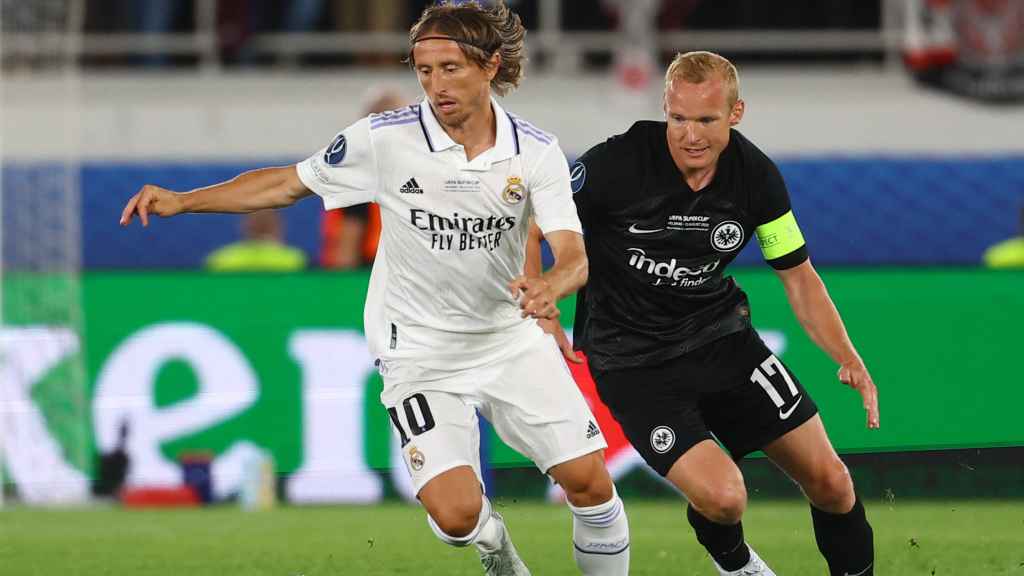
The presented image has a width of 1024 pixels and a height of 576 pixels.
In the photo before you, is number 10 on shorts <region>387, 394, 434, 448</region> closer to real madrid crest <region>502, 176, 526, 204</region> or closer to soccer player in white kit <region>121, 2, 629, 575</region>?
soccer player in white kit <region>121, 2, 629, 575</region>

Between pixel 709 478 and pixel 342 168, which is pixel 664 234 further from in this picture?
pixel 342 168

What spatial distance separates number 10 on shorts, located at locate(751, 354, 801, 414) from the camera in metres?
6.30

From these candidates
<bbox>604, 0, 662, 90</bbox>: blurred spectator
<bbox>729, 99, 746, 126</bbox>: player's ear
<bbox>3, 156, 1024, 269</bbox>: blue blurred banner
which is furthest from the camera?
<bbox>604, 0, 662, 90</bbox>: blurred spectator

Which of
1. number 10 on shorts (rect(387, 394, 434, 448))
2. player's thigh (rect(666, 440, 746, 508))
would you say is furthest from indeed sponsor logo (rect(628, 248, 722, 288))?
number 10 on shorts (rect(387, 394, 434, 448))

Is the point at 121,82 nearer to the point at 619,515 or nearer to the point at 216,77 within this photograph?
the point at 216,77

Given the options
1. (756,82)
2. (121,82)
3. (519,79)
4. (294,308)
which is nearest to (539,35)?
(756,82)

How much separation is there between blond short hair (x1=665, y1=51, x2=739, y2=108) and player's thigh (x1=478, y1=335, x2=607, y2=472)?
103 cm

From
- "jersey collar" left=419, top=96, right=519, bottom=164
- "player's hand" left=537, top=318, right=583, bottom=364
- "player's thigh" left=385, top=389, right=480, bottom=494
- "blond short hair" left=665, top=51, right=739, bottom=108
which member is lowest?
"player's thigh" left=385, top=389, right=480, bottom=494

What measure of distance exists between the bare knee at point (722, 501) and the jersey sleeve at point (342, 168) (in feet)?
4.76

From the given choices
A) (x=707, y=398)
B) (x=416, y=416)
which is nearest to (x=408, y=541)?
(x=416, y=416)

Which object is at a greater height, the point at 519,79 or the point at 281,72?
the point at 519,79

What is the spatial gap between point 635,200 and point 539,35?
35.4 ft

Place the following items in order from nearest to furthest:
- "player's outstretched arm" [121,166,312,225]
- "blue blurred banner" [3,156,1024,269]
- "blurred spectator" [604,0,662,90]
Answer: "player's outstretched arm" [121,166,312,225]
"blue blurred banner" [3,156,1024,269]
"blurred spectator" [604,0,662,90]

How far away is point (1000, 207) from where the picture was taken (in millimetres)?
14359
